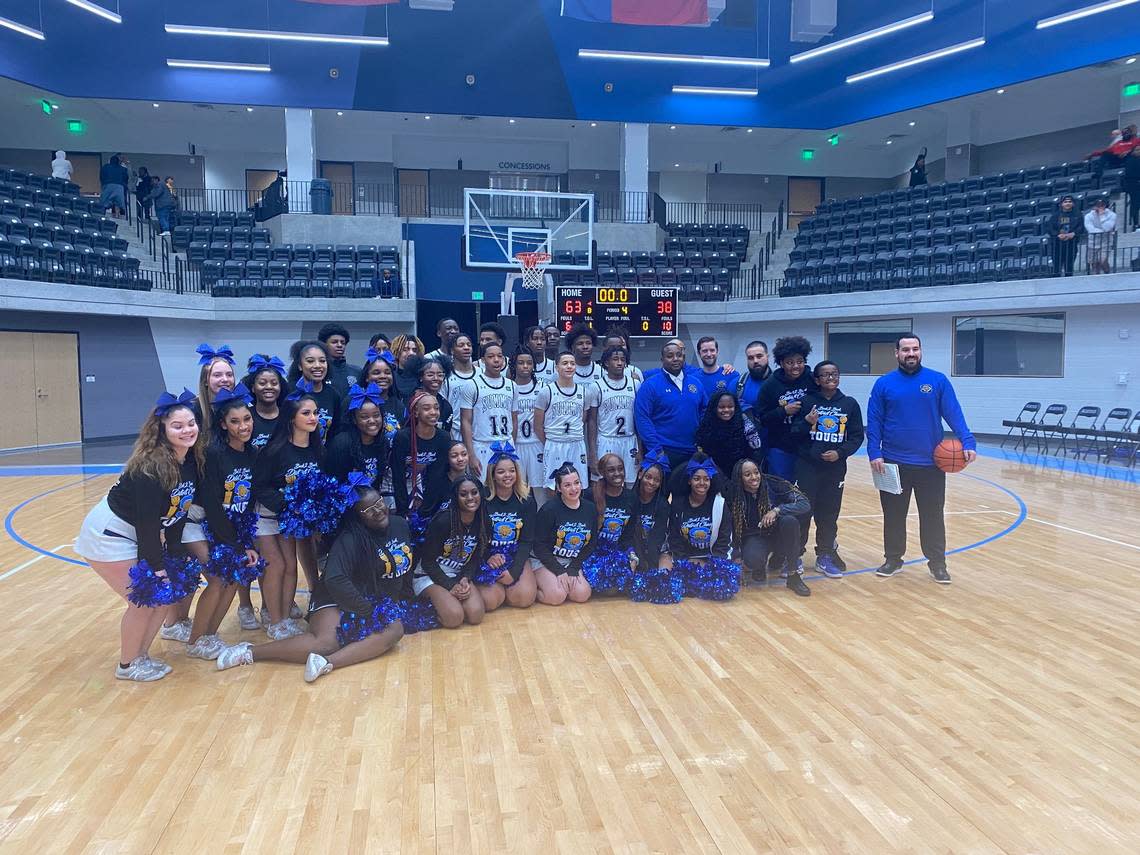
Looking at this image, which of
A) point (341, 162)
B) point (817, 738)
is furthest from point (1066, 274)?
point (341, 162)

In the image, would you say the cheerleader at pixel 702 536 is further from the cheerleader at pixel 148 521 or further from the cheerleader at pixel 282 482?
the cheerleader at pixel 148 521

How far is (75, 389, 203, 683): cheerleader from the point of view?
3.57 m

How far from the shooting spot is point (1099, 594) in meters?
5.12

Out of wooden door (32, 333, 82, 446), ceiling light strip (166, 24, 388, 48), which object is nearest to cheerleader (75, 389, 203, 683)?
wooden door (32, 333, 82, 446)

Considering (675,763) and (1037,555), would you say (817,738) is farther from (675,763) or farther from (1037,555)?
(1037,555)

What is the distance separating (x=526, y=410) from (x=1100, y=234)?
11.9 metres

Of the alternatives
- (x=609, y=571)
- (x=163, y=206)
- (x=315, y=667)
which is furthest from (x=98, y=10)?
(x=315, y=667)

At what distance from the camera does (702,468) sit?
4957mm

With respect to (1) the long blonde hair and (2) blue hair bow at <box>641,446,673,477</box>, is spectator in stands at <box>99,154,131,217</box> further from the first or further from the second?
(2) blue hair bow at <box>641,446,673,477</box>

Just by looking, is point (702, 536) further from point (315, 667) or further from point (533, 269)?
point (533, 269)

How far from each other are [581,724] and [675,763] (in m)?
0.49

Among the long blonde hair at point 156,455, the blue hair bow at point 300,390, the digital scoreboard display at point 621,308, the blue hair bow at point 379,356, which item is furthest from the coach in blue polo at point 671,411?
the digital scoreboard display at point 621,308

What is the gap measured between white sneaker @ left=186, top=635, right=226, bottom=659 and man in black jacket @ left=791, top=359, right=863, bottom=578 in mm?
3698

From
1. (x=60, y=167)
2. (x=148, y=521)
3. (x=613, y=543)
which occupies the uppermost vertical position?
(x=60, y=167)
